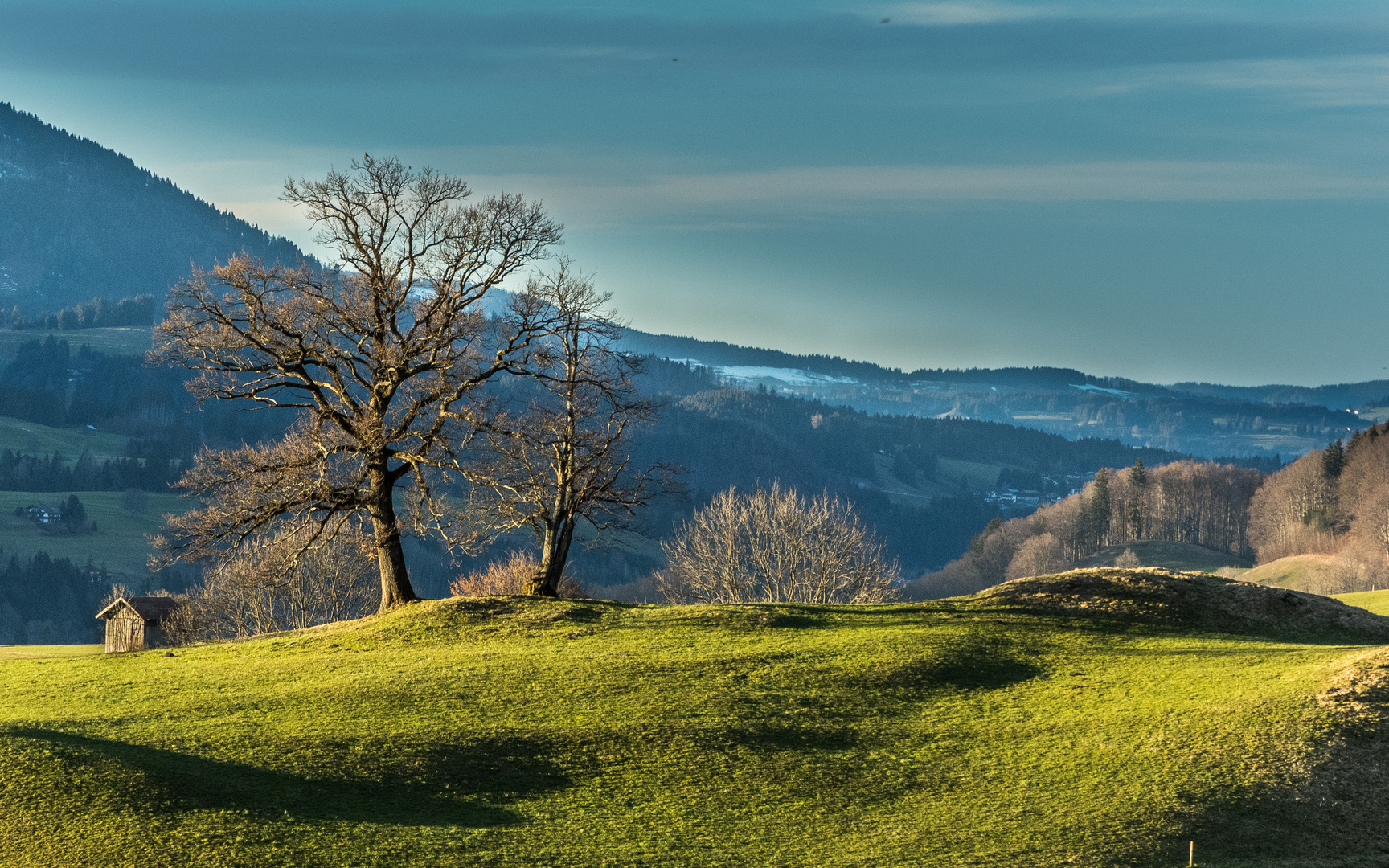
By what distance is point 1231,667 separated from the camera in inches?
850

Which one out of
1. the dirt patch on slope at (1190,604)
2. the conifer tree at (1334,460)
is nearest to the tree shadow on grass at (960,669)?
the dirt patch on slope at (1190,604)

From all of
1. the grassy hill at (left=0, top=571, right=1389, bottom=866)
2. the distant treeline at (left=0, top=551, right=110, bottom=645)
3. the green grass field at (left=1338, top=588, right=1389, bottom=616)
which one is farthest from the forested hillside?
the distant treeline at (left=0, top=551, right=110, bottom=645)

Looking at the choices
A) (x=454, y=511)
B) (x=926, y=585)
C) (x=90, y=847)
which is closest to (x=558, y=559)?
(x=454, y=511)

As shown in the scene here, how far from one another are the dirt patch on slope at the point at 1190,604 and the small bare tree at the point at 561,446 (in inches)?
444

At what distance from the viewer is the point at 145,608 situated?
5941 centimetres

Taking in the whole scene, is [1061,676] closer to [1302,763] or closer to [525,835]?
[1302,763]

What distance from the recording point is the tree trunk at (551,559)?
32.5m

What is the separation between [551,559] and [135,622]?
3698 cm

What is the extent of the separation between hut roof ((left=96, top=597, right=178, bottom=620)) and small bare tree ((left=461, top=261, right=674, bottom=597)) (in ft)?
110

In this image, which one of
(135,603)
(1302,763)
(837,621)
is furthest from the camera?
(135,603)

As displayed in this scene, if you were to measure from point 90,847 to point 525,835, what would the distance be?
15.8ft

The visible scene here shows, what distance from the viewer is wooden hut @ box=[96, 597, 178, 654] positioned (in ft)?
194

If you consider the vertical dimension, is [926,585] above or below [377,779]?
below

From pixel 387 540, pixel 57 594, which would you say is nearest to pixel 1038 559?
pixel 57 594
